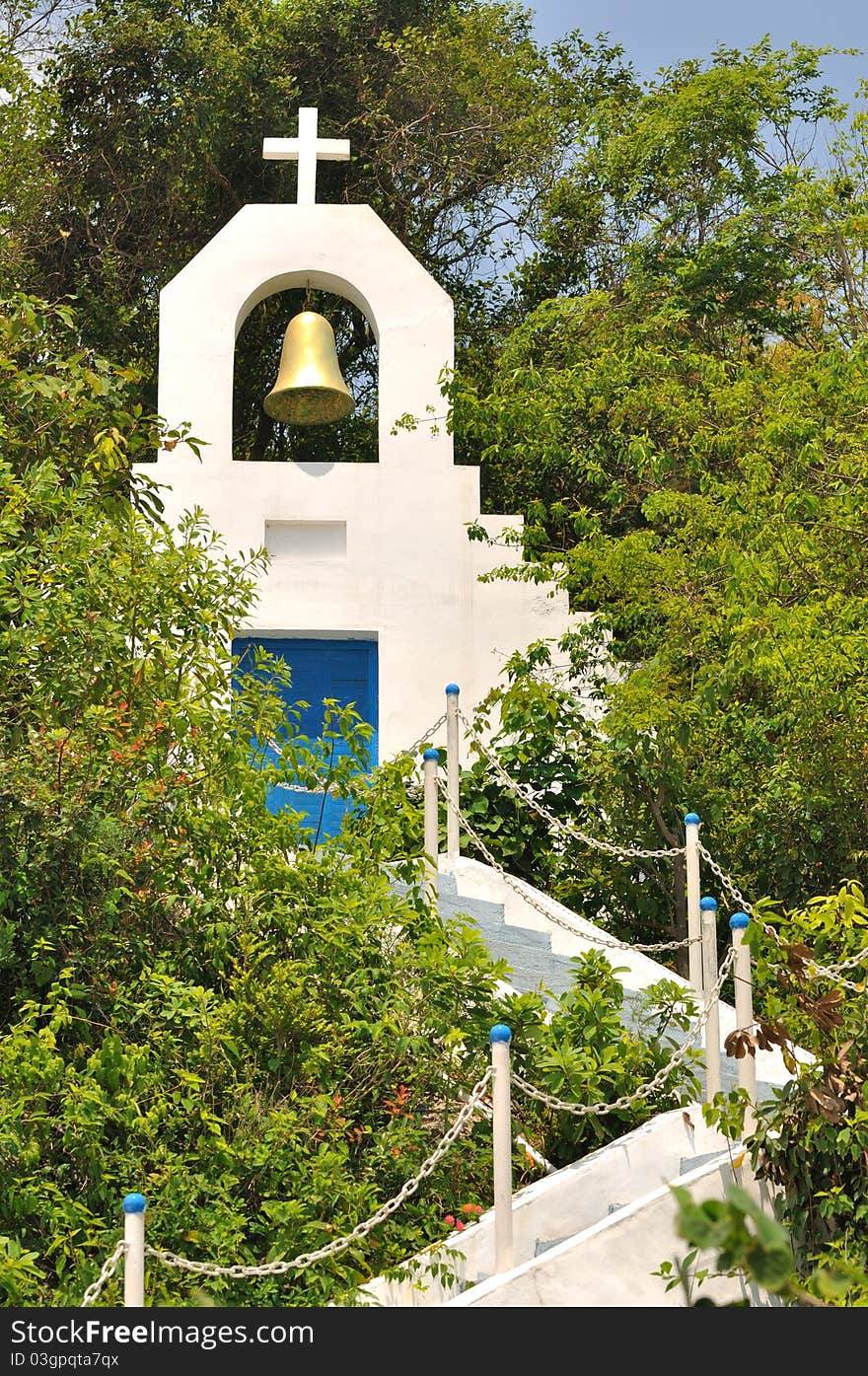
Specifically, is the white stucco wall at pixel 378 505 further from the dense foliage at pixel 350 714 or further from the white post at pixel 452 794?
the white post at pixel 452 794

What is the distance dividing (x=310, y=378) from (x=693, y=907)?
19.4 ft

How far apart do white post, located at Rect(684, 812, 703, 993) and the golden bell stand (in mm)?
5475

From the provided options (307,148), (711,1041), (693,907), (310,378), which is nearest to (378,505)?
(310,378)

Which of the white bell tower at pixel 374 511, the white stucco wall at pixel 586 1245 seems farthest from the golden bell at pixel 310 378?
the white stucco wall at pixel 586 1245

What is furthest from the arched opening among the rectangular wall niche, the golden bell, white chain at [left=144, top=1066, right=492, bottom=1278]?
white chain at [left=144, top=1066, right=492, bottom=1278]

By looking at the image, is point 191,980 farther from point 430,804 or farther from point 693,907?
point 693,907

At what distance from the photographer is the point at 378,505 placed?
41.0 ft

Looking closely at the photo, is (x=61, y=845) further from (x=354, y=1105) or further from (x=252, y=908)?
(x=354, y=1105)

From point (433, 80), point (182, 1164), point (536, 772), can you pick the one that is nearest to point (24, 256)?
point (433, 80)

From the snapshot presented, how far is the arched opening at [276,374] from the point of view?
1823 centimetres

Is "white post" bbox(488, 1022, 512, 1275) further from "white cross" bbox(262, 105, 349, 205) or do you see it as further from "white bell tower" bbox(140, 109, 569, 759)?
"white cross" bbox(262, 105, 349, 205)

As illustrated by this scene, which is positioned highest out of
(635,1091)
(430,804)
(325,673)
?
(325,673)

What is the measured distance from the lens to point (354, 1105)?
22.5ft

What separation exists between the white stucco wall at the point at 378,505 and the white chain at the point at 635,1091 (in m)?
5.18
